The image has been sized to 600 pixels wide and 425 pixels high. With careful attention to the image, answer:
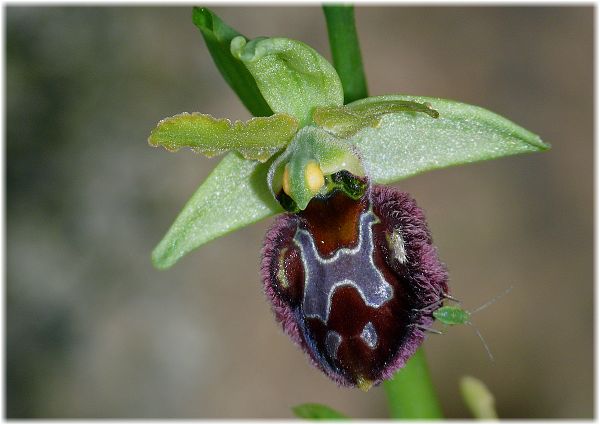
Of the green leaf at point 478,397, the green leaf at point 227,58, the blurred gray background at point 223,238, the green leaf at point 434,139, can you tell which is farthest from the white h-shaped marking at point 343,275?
the blurred gray background at point 223,238

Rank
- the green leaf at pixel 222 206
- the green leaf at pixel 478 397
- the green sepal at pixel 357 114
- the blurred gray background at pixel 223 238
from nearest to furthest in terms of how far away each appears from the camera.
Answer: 1. the green sepal at pixel 357 114
2. the green leaf at pixel 222 206
3. the green leaf at pixel 478 397
4. the blurred gray background at pixel 223 238

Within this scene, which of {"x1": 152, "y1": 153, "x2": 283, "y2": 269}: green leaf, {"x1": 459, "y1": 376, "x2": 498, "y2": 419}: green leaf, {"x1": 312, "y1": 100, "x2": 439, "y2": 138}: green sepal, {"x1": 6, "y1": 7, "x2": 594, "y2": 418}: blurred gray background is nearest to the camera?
{"x1": 312, "y1": 100, "x2": 439, "y2": 138}: green sepal

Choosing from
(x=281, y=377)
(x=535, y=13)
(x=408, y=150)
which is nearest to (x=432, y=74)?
(x=535, y=13)

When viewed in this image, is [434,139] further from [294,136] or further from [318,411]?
[318,411]

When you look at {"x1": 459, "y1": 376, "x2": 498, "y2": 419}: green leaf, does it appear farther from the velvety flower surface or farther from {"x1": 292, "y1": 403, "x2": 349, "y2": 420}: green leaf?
the velvety flower surface

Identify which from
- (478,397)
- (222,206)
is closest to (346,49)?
(222,206)

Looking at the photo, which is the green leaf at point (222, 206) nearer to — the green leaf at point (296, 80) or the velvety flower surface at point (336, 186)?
the velvety flower surface at point (336, 186)

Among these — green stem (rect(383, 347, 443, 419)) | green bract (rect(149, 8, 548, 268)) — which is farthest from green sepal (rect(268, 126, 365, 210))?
green stem (rect(383, 347, 443, 419))

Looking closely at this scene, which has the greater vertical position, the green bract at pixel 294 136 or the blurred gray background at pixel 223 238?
the green bract at pixel 294 136
